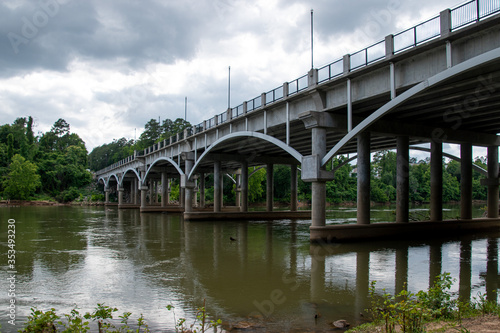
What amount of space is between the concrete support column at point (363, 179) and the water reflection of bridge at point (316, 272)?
8.28 feet

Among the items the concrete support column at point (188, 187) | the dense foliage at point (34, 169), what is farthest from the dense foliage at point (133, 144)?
the concrete support column at point (188, 187)

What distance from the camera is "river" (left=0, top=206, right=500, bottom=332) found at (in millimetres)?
8750

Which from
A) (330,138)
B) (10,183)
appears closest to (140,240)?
(330,138)

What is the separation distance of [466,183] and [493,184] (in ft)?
9.67

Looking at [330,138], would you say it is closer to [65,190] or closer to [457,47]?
[457,47]

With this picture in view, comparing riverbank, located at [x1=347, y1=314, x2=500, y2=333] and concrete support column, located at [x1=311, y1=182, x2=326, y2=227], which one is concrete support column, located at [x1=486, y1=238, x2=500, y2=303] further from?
concrete support column, located at [x1=311, y1=182, x2=326, y2=227]

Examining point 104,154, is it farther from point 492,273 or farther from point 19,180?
point 492,273

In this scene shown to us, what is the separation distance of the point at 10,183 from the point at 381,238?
8302cm

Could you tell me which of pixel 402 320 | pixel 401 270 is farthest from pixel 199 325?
pixel 401 270

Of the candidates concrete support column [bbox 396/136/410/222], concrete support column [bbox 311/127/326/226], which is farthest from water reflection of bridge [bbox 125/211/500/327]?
concrete support column [bbox 396/136/410/222]

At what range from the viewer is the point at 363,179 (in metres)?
24.4

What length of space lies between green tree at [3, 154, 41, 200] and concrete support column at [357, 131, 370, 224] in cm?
8080

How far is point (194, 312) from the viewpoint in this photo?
863cm

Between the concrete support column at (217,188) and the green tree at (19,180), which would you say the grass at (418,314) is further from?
the green tree at (19,180)
